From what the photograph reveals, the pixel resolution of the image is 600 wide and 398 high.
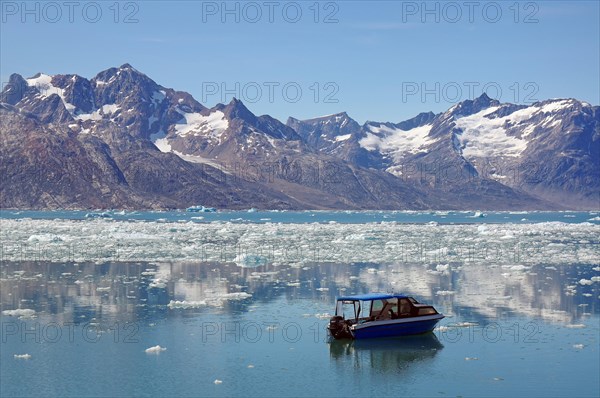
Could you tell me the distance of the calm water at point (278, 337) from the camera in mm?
23531

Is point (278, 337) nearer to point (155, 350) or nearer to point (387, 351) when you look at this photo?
point (387, 351)

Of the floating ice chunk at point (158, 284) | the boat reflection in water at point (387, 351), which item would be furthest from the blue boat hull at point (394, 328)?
the floating ice chunk at point (158, 284)

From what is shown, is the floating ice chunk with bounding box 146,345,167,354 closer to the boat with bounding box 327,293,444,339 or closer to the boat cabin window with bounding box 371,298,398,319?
the boat with bounding box 327,293,444,339

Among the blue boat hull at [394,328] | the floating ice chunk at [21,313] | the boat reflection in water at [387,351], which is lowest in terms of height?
the boat reflection in water at [387,351]

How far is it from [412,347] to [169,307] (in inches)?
513

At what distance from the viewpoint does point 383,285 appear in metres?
44.7

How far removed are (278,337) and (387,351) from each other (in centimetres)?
450

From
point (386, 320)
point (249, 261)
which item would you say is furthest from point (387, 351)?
point (249, 261)

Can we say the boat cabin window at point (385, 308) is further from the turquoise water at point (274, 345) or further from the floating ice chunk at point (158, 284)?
the floating ice chunk at point (158, 284)

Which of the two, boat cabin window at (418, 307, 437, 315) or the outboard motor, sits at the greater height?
boat cabin window at (418, 307, 437, 315)

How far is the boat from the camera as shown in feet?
97.7

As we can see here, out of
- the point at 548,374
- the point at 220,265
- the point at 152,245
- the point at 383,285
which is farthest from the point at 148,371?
the point at 152,245

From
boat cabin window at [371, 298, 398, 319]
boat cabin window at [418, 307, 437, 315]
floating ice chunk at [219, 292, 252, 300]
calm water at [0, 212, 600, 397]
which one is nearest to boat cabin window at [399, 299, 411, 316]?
boat cabin window at [371, 298, 398, 319]

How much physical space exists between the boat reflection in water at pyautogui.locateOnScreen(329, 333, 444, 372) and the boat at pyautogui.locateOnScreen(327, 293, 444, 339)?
10.3 inches
